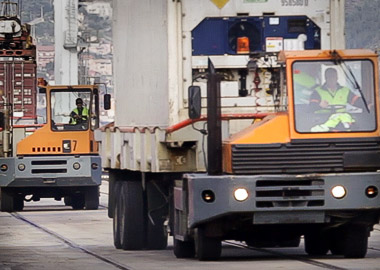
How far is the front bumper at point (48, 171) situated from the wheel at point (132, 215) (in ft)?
45.2

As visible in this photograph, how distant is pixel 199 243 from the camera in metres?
18.0

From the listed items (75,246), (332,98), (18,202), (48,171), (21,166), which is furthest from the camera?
(18,202)

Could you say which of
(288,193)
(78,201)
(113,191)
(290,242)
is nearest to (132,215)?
(113,191)

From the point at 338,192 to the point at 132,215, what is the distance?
452cm

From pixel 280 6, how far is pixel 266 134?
2.26m

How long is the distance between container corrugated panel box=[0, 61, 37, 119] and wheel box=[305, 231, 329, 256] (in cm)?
2052

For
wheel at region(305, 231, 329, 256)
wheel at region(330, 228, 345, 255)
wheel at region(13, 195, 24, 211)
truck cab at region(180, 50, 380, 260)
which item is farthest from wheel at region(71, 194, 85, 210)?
truck cab at region(180, 50, 380, 260)

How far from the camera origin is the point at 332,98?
690 inches

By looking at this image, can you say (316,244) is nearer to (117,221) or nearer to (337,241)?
(337,241)

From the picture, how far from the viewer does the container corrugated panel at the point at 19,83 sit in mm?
39438

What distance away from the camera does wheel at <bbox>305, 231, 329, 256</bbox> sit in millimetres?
19156

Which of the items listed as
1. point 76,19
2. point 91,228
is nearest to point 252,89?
point 91,228

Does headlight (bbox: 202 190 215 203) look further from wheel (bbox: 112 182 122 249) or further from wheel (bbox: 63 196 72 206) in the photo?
wheel (bbox: 63 196 72 206)

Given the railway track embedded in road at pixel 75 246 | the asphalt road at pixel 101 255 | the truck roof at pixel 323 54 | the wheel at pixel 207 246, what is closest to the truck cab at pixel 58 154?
the railway track embedded in road at pixel 75 246
